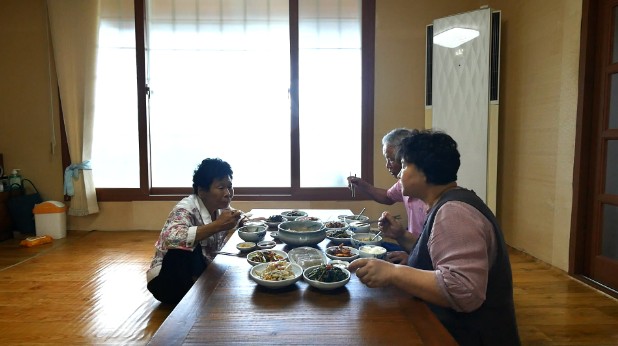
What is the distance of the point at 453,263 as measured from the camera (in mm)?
1104

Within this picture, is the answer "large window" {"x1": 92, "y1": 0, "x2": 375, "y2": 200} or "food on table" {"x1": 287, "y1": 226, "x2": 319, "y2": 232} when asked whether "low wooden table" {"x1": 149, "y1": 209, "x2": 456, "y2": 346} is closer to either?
"food on table" {"x1": 287, "y1": 226, "x2": 319, "y2": 232}

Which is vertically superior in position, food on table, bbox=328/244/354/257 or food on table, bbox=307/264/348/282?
food on table, bbox=307/264/348/282

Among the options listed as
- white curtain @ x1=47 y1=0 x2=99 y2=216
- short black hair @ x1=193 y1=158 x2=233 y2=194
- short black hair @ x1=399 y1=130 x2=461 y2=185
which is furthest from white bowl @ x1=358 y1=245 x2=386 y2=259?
white curtain @ x1=47 y1=0 x2=99 y2=216

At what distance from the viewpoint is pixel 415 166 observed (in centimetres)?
132

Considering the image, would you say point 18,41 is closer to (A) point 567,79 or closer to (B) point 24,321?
(B) point 24,321

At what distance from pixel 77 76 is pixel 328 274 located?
4252 mm

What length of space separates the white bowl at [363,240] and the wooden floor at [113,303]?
3.42 feet

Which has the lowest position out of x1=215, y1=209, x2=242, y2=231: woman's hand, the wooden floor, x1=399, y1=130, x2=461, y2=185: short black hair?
the wooden floor

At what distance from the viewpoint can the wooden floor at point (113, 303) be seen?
2.19 meters

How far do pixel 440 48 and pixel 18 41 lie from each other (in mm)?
4603

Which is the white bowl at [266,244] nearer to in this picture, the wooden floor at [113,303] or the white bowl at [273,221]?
the white bowl at [273,221]

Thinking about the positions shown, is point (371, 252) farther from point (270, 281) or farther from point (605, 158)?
point (605, 158)

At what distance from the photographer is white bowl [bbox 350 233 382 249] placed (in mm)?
1787

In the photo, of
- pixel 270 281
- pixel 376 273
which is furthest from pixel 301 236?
pixel 376 273
